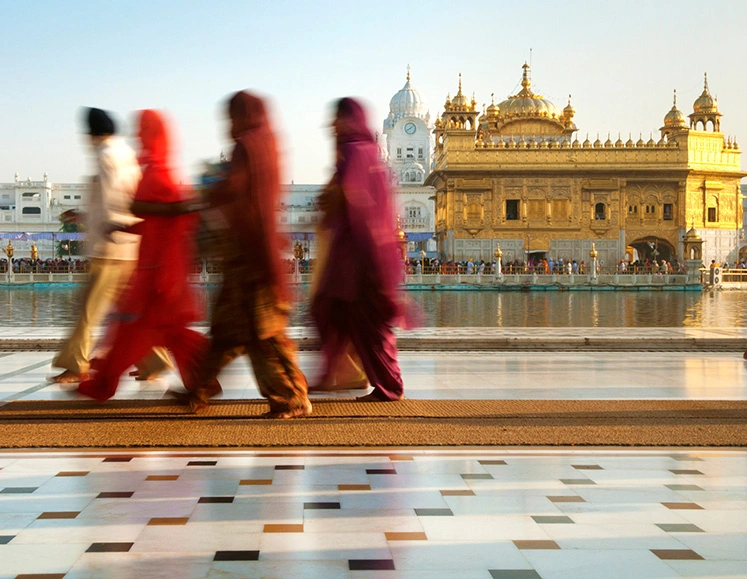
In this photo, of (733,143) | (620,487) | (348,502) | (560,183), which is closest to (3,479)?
(348,502)

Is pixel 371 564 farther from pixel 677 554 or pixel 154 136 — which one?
pixel 154 136

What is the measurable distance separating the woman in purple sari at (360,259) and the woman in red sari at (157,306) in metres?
0.78

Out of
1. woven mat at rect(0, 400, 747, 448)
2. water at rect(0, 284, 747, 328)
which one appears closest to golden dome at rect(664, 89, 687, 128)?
water at rect(0, 284, 747, 328)

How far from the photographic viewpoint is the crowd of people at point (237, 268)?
16.8 ft

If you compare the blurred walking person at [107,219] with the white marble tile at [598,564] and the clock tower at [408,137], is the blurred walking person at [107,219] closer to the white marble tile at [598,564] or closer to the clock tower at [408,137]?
the white marble tile at [598,564]

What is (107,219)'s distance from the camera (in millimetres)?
5656

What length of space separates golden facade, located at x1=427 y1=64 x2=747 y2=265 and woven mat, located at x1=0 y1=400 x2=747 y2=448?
38.0m

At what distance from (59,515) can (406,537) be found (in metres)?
1.20

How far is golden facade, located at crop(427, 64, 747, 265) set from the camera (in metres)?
43.6

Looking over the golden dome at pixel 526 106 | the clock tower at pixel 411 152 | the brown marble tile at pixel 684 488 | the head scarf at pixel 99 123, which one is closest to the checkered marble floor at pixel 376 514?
the brown marble tile at pixel 684 488

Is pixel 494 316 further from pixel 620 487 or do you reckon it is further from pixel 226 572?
pixel 226 572

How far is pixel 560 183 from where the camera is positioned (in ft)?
145

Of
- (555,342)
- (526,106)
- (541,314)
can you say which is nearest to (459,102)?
(526,106)

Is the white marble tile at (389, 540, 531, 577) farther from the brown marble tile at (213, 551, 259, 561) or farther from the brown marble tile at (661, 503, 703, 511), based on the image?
the brown marble tile at (661, 503, 703, 511)
